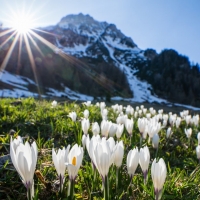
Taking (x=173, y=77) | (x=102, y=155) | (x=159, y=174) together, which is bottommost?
(x=159, y=174)

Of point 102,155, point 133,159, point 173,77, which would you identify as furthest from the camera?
point 173,77

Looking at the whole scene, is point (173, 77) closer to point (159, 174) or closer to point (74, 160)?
point (159, 174)

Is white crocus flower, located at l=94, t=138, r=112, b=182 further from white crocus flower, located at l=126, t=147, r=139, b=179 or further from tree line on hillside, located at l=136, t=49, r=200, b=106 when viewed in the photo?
tree line on hillside, located at l=136, t=49, r=200, b=106

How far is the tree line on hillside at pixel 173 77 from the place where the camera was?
84.4 meters

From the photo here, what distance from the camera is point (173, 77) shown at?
99.6 metres

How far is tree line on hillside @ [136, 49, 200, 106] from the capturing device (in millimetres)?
84438

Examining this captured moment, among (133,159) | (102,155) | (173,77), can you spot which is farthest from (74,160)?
(173,77)

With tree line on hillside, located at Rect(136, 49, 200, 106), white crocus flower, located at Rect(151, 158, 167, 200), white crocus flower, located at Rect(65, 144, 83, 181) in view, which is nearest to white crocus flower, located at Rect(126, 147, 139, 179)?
white crocus flower, located at Rect(151, 158, 167, 200)

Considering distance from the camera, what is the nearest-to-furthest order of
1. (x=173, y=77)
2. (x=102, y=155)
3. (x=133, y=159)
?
(x=102, y=155), (x=133, y=159), (x=173, y=77)

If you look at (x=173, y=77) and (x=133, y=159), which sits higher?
(x=173, y=77)

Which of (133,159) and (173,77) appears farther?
(173,77)

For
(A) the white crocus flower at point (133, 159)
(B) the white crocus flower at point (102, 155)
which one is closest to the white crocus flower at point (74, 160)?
(B) the white crocus flower at point (102, 155)

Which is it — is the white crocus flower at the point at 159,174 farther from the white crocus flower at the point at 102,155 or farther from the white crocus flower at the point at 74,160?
the white crocus flower at the point at 74,160

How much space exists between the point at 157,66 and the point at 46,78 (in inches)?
2928
